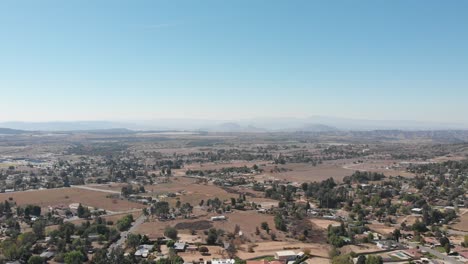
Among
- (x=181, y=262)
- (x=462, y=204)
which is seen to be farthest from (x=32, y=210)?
(x=462, y=204)

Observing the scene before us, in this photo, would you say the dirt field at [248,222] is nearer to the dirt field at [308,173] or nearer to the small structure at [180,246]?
the small structure at [180,246]

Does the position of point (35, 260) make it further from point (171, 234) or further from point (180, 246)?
point (171, 234)

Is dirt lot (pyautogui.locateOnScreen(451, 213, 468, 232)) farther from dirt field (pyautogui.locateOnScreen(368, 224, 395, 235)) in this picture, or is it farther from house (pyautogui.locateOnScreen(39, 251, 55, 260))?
house (pyautogui.locateOnScreen(39, 251, 55, 260))

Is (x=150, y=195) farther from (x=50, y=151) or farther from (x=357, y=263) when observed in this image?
(x=50, y=151)

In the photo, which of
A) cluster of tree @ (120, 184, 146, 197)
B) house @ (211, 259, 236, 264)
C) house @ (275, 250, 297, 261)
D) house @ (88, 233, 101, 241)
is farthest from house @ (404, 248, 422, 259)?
cluster of tree @ (120, 184, 146, 197)

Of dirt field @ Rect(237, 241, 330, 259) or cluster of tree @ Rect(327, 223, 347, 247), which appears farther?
cluster of tree @ Rect(327, 223, 347, 247)
